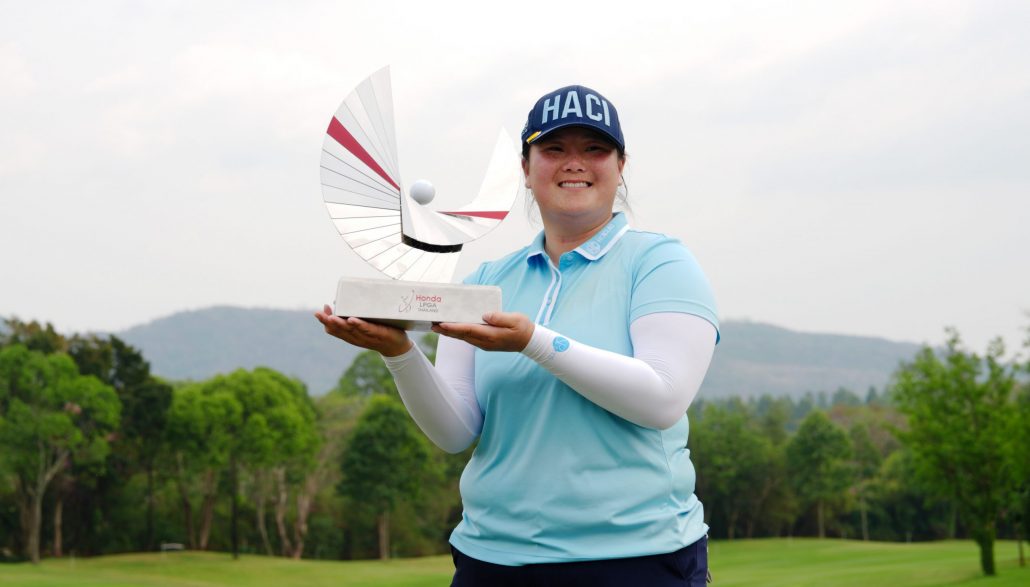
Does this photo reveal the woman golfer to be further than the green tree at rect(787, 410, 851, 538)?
No

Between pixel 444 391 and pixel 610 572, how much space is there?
690mm

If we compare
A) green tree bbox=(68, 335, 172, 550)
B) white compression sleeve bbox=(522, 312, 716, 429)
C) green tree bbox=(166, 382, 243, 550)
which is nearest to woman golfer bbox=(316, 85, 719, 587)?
white compression sleeve bbox=(522, 312, 716, 429)

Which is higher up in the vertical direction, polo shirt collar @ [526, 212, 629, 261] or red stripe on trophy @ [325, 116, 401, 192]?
red stripe on trophy @ [325, 116, 401, 192]

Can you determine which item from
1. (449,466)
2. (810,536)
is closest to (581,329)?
(449,466)

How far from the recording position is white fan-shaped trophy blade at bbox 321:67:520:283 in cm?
306

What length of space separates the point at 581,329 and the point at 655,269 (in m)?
0.25

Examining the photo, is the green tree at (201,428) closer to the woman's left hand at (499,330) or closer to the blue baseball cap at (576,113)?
the blue baseball cap at (576,113)

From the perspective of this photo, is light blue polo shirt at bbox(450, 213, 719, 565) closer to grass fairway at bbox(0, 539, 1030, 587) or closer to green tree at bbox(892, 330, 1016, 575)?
grass fairway at bbox(0, 539, 1030, 587)

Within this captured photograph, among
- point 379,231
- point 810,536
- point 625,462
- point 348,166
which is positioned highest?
point 348,166

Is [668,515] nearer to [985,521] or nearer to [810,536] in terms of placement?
[985,521]

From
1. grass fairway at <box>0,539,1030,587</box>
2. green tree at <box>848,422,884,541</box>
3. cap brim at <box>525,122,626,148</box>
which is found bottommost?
grass fairway at <box>0,539,1030,587</box>

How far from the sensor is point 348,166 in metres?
3.11

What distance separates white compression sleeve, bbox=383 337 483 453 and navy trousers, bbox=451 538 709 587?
1.32 ft

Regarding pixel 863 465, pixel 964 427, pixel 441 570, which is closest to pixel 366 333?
pixel 964 427
